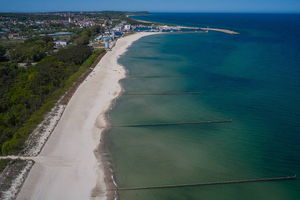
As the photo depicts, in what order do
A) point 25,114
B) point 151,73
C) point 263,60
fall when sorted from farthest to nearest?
point 263,60
point 151,73
point 25,114

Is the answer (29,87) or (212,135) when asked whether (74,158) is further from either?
(29,87)

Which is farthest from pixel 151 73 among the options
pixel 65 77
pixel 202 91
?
pixel 65 77

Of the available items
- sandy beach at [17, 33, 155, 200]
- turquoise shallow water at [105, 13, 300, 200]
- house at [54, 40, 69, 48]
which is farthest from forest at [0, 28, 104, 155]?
house at [54, 40, 69, 48]

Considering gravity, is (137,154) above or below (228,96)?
below

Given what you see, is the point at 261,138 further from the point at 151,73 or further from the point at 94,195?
the point at 151,73

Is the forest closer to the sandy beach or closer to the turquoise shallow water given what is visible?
the sandy beach

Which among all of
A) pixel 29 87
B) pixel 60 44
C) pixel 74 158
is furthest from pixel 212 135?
pixel 60 44
